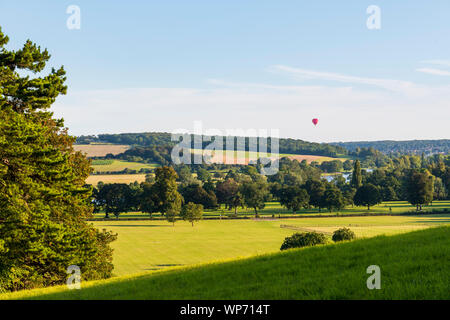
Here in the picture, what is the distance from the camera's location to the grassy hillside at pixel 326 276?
1267 centimetres

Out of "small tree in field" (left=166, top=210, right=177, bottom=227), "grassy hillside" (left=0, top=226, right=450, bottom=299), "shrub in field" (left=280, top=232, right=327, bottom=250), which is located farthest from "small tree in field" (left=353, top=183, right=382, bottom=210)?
"grassy hillside" (left=0, top=226, right=450, bottom=299)

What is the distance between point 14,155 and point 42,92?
6.33 meters

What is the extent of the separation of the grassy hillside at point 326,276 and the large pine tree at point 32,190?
901cm

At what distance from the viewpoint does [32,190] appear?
27.3 meters

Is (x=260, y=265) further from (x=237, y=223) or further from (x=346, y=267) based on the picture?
(x=237, y=223)

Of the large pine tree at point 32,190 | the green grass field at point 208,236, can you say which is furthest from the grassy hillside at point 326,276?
the green grass field at point 208,236

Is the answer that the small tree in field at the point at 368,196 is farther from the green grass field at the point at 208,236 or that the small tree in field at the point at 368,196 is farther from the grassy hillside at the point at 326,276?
the grassy hillside at the point at 326,276

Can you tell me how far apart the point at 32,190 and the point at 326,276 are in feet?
67.0

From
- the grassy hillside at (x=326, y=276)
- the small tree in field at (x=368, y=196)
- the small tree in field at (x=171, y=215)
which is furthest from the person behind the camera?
the small tree in field at (x=368, y=196)

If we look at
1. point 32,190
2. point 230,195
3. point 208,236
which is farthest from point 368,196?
point 32,190

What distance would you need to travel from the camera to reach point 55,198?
2994 centimetres

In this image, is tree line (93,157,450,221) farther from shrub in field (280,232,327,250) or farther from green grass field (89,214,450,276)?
shrub in field (280,232,327,250)

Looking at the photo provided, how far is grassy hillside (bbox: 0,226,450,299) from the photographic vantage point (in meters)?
12.7
